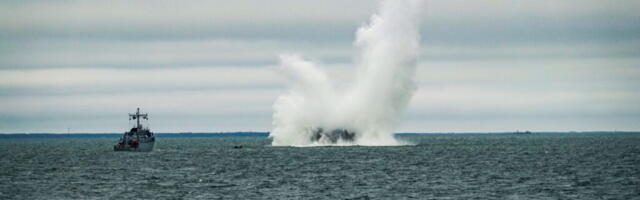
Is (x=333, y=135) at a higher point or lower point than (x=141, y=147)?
higher

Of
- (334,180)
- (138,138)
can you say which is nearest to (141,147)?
(138,138)

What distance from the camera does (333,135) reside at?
151 m

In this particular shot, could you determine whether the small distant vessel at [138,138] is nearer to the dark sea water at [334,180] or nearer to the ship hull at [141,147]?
the ship hull at [141,147]

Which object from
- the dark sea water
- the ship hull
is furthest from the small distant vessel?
the dark sea water

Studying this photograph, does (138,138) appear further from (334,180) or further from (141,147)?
(334,180)

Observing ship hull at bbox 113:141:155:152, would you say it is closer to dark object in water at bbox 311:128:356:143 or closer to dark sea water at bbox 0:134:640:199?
dark object in water at bbox 311:128:356:143

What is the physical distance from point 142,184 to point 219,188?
24.3 ft

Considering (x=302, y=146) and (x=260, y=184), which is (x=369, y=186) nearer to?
(x=260, y=184)

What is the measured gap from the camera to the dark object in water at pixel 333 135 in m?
150

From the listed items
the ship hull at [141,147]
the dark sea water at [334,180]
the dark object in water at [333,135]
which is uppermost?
the dark object in water at [333,135]

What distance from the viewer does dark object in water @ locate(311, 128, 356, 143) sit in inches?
5891

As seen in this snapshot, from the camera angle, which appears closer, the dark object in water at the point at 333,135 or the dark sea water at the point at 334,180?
the dark sea water at the point at 334,180

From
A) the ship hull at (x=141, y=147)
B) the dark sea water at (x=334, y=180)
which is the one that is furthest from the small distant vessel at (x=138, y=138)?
the dark sea water at (x=334, y=180)

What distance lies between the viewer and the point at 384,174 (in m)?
81.3
